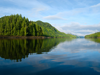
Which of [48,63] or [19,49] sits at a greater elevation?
[19,49]

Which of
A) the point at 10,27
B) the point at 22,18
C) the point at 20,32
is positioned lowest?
the point at 20,32

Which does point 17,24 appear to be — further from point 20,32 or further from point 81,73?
point 81,73

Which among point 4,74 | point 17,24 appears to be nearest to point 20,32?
point 17,24

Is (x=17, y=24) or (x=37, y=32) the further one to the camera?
(x=37, y=32)

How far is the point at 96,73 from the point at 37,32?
502 ft

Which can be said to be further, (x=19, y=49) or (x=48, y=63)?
(x=19, y=49)

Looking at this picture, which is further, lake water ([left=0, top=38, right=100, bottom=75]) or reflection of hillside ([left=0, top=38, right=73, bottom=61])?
reflection of hillside ([left=0, top=38, right=73, bottom=61])

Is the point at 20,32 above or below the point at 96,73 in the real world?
above

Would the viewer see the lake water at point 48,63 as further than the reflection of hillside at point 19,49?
No

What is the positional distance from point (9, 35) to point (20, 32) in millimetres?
17331

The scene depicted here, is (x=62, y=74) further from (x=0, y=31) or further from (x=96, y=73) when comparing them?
(x=0, y=31)

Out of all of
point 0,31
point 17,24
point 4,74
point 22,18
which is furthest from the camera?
point 22,18

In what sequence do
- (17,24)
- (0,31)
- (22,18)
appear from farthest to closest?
(22,18) < (17,24) < (0,31)

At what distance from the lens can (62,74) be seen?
6848 mm
